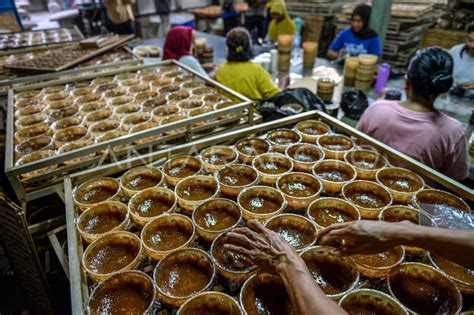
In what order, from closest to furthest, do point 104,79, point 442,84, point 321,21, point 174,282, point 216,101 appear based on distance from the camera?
point 174,282, point 442,84, point 216,101, point 104,79, point 321,21

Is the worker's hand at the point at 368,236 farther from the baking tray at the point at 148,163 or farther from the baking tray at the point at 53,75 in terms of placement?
the baking tray at the point at 53,75

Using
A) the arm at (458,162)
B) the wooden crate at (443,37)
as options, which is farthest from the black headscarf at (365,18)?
the arm at (458,162)

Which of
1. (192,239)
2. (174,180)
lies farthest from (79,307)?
(174,180)

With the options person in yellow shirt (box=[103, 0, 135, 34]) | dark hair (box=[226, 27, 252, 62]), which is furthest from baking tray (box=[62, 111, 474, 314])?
person in yellow shirt (box=[103, 0, 135, 34])

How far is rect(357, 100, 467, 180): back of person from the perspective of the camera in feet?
8.04

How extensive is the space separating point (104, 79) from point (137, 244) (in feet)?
10.5

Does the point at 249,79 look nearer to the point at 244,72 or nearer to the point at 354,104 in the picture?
the point at 244,72

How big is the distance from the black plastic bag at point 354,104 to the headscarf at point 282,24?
409 cm

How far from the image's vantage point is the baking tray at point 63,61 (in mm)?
4414

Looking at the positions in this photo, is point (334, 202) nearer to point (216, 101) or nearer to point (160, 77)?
point (216, 101)

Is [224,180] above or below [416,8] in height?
below

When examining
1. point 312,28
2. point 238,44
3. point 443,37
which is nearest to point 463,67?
point 443,37

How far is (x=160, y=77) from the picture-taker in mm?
4219

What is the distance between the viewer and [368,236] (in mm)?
1380
